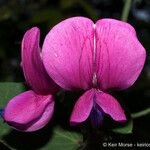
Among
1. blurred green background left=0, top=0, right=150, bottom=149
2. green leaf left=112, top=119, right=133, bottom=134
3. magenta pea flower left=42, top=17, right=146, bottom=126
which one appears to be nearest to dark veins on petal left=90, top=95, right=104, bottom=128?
magenta pea flower left=42, top=17, right=146, bottom=126

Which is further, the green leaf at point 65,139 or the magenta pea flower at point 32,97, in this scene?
the green leaf at point 65,139

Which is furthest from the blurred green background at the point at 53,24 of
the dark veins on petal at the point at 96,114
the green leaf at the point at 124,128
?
the dark veins on petal at the point at 96,114

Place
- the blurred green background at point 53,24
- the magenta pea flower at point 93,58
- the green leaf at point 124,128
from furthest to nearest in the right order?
the blurred green background at point 53,24
the green leaf at point 124,128
the magenta pea flower at point 93,58

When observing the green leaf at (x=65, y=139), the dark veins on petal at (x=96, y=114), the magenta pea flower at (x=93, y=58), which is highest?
the magenta pea flower at (x=93, y=58)

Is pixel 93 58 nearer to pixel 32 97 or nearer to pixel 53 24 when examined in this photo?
pixel 32 97

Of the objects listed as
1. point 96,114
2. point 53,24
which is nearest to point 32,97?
point 96,114

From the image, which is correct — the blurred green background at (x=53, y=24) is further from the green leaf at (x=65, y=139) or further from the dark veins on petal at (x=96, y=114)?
the dark veins on petal at (x=96, y=114)
